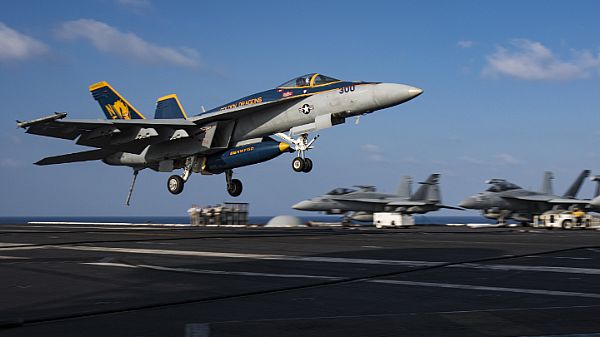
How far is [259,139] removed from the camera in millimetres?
32750

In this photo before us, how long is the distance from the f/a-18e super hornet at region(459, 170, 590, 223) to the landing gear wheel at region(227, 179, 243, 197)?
24.8m

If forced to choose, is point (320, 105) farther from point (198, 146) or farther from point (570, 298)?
point (570, 298)

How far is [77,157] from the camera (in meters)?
37.6

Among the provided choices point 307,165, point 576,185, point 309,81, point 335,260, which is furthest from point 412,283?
point 576,185

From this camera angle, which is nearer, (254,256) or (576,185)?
(254,256)

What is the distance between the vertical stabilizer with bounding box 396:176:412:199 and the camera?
67.6m

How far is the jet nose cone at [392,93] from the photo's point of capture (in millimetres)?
28047

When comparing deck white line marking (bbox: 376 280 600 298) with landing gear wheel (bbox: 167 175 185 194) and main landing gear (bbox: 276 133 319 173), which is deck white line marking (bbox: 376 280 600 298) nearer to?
main landing gear (bbox: 276 133 319 173)

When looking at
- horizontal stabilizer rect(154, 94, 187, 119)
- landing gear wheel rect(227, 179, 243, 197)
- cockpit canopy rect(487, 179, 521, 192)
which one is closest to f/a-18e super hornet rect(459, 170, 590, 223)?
cockpit canopy rect(487, 179, 521, 192)

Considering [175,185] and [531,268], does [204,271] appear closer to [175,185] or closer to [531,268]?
[531,268]

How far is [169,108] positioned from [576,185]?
42772mm

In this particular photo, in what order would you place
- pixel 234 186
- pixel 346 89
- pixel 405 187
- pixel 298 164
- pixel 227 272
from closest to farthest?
pixel 227 272 → pixel 346 89 → pixel 298 164 → pixel 234 186 → pixel 405 187

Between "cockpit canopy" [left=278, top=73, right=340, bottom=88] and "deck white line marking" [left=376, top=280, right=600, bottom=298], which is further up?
"cockpit canopy" [left=278, top=73, right=340, bottom=88]

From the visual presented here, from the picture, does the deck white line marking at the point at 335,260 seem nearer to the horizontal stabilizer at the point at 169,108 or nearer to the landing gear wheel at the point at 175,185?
the landing gear wheel at the point at 175,185
